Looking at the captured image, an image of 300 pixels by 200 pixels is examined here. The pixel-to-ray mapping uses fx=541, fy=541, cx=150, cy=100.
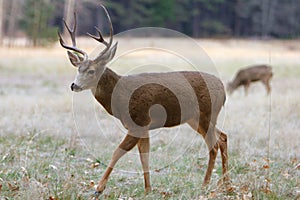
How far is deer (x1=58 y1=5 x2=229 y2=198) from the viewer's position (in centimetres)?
601

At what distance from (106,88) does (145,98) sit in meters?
0.46

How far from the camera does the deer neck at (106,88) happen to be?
6117 mm

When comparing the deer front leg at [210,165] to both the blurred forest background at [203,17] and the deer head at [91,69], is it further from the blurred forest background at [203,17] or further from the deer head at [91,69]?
the blurred forest background at [203,17]

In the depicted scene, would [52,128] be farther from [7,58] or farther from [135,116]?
[7,58]

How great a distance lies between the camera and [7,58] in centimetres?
3027

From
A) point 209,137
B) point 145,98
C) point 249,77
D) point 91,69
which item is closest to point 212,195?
point 209,137

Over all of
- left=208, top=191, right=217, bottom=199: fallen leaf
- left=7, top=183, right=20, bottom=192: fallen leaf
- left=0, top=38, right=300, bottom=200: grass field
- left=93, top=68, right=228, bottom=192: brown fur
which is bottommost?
left=0, top=38, right=300, bottom=200: grass field

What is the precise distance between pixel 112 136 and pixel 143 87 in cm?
339

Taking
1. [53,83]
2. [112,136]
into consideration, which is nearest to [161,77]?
[112,136]

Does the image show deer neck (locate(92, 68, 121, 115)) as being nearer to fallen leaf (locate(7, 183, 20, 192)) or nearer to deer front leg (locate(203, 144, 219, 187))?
fallen leaf (locate(7, 183, 20, 192))

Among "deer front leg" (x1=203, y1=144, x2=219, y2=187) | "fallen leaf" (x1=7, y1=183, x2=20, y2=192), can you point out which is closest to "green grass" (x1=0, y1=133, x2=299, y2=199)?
"fallen leaf" (x1=7, y1=183, x2=20, y2=192)

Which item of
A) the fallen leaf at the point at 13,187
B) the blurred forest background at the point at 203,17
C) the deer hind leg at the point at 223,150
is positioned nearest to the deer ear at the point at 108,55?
the fallen leaf at the point at 13,187

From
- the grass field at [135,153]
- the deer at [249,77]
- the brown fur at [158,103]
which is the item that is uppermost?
the brown fur at [158,103]

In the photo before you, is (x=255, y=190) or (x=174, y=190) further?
(x=174, y=190)
